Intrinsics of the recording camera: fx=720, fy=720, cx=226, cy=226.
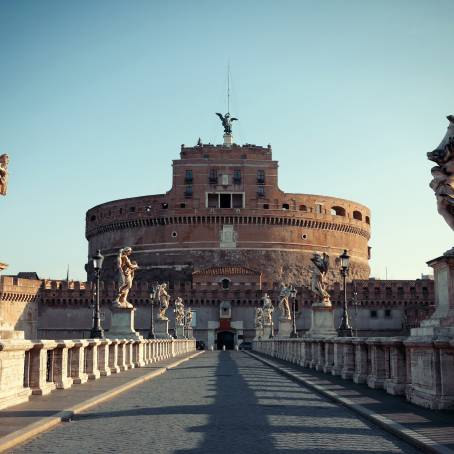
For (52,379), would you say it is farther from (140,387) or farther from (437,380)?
(437,380)

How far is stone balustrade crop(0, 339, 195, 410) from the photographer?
9734mm

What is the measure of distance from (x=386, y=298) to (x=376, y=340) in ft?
234

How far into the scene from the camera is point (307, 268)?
91062 mm

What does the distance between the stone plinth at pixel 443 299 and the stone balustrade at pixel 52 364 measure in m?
5.69

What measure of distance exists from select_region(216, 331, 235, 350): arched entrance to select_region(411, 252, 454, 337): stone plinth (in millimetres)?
70814

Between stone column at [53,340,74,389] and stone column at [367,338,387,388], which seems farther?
stone column at [367,338,387,388]

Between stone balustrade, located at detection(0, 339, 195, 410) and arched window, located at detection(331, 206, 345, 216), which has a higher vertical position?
arched window, located at detection(331, 206, 345, 216)

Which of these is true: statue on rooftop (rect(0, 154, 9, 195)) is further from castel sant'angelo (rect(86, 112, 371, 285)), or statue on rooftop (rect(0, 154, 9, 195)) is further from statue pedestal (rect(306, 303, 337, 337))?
castel sant'angelo (rect(86, 112, 371, 285))

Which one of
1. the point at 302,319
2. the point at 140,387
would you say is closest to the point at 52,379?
the point at 140,387

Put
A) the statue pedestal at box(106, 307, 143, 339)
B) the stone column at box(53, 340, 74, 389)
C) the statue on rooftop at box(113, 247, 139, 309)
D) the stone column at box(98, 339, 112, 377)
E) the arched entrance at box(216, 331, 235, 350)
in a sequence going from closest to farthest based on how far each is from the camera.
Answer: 1. the stone column at box(53, 340, 74, 389)
2. the stone column at box(98, 339, 112, 377)
3. the statue pedestal at box(106, 307, 143, 339)
4. the statue on rooftop at box(113, 247, 139, 309)
5. the arched entrance at box(216, 331, 235, 350)

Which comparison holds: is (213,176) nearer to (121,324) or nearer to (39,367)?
(121,324)

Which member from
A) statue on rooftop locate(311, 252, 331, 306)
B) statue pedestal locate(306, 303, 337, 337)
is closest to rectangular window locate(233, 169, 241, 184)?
statue on rooftop locate(311, 252, 331, 306)

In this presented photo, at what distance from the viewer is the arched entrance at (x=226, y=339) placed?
8028cm

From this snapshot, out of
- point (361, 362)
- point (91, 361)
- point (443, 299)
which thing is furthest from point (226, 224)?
point (443, 299)
